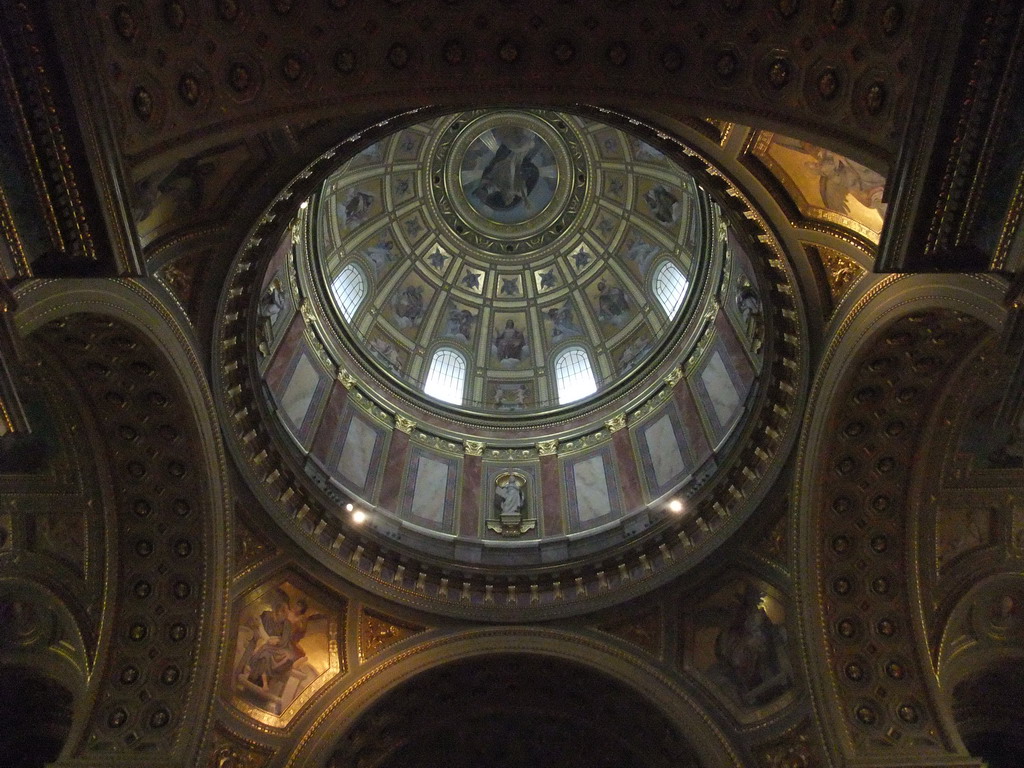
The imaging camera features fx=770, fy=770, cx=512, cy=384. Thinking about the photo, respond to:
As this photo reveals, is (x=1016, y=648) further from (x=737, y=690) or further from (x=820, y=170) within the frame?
(x=820, y=170)

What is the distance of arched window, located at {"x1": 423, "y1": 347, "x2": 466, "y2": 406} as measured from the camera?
26.9 meters

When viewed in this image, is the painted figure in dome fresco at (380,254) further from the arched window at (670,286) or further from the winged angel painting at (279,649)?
the winged angel painting at (279,649)

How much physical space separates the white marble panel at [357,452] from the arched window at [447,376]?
12.5 ft

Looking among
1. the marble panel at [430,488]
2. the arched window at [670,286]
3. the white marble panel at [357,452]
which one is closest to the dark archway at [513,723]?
the marble panel at [430,488]

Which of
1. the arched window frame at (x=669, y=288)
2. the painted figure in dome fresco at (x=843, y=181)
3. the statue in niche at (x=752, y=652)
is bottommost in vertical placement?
the statue in niche at (x=752, y=652)

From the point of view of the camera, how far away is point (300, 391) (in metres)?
21.1

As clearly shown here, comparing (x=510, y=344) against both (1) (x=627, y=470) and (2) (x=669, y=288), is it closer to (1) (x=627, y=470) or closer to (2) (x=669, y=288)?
(2) (x=669, y=288)

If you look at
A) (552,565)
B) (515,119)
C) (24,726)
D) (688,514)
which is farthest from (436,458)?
(515,119)

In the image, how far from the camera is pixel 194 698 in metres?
15.8

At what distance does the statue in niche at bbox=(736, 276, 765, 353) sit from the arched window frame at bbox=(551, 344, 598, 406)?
7.63 m

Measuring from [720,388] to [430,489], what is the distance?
350 inches

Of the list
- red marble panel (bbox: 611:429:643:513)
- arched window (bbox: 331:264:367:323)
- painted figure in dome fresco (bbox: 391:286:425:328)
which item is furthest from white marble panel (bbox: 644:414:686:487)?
arched window (bbox: 331:264:367:323)

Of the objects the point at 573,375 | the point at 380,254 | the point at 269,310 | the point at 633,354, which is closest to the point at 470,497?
the point at 573,375

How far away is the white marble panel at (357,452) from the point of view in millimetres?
21672
